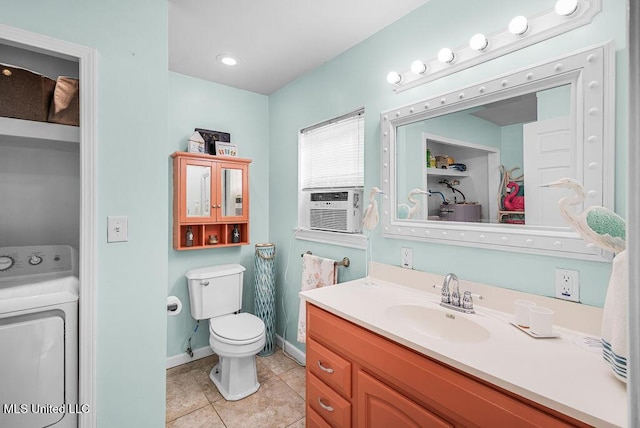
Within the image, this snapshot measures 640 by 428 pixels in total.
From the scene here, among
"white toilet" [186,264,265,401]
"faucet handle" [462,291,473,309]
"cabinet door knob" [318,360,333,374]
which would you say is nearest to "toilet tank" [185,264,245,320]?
"white toilet" [186,264,265,401]

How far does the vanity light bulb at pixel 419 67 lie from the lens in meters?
1.57

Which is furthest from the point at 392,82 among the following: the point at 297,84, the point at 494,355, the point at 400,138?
the point at 494,355

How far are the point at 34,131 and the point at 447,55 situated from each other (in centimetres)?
188

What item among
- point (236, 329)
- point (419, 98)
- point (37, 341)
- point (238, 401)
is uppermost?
point (419, 98)

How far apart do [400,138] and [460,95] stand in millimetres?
400

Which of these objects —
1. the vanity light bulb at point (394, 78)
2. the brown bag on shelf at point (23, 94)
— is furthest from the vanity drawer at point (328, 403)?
the brown bag on shelf at point (23, 94)

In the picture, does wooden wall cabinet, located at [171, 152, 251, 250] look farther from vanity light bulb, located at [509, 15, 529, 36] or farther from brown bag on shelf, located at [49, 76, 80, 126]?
vanity light bulb, located at [509, 15, 529, 36]

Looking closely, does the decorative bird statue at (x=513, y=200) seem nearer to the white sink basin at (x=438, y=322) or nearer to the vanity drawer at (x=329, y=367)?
Result: the white sink basin at (x=438, y=322)

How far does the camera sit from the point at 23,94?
1.28m

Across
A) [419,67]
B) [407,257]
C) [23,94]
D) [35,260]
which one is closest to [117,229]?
[35,260]

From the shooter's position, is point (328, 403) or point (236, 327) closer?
point (328, 403)

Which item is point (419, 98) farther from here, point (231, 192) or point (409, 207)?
point (231, 192)

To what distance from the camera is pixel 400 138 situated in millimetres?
1769

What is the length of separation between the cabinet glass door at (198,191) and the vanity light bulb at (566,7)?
2.28 meters
